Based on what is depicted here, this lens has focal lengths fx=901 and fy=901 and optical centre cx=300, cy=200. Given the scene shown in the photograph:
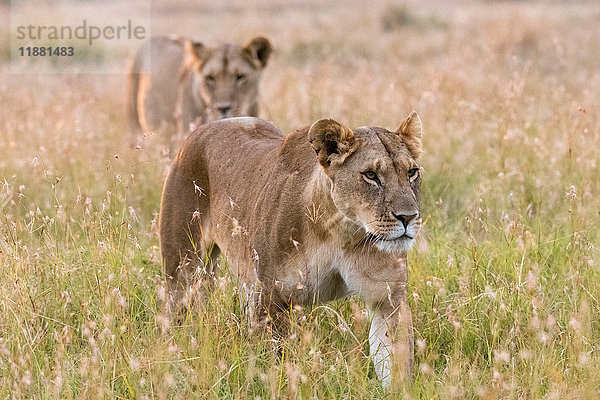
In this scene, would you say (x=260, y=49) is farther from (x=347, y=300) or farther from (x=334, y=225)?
(x=334, y=225)

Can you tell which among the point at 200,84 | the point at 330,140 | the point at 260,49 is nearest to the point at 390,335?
the point at 330,140

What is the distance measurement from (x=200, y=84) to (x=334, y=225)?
166 inches

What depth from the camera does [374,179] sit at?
3.35m

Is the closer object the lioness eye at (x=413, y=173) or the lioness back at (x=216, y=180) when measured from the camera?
the lioness eye at (x=413, y=173)

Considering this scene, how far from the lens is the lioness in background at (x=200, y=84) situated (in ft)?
23.7

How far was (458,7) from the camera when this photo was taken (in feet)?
63.0

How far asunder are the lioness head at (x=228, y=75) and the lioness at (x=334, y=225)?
3165 millimetres

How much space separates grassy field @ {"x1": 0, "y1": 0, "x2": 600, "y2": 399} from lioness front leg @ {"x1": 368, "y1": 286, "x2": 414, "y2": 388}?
0.22ft

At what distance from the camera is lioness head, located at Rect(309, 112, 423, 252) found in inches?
128

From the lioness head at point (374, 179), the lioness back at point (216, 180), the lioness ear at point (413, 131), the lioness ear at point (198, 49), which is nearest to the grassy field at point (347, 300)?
the lioness back at point (216, 180)

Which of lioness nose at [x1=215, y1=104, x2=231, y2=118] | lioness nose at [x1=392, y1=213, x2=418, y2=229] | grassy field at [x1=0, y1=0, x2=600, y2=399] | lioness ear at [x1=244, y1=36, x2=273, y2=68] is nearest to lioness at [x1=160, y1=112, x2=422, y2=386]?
lioness nose at [x1=392, y1=213, x2=418, y2=229]

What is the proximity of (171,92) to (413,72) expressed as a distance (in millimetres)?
3846

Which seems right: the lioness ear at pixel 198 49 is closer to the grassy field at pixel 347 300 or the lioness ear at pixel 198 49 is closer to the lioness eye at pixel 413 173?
the grassy field at pixel 347 300

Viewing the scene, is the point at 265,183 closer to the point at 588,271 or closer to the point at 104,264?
the point at 104,264
